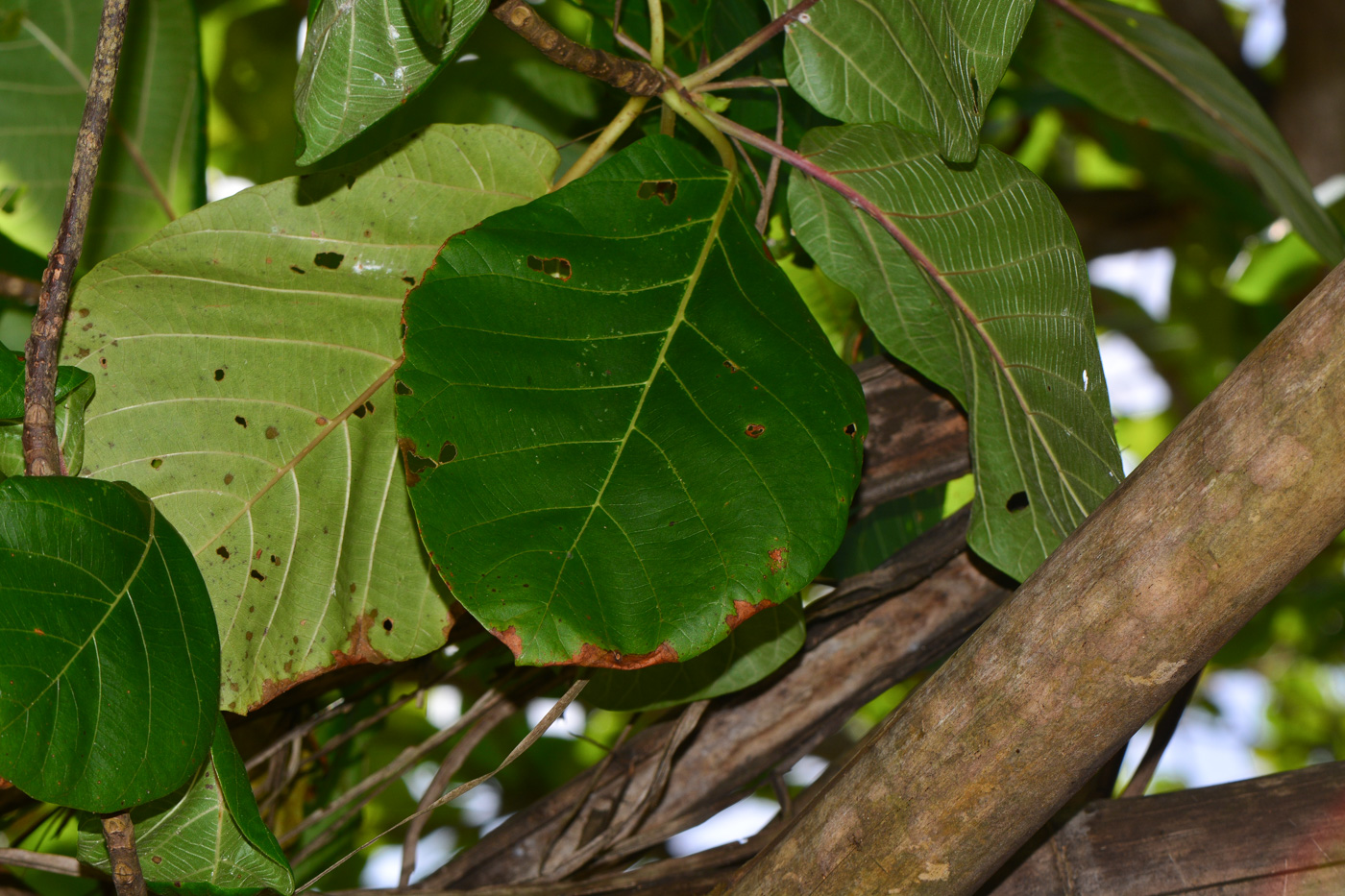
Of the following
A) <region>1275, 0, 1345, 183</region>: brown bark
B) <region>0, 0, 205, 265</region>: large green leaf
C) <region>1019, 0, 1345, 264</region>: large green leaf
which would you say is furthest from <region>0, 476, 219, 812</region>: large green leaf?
<region>1275, 0, 1345, 183</region>: brown bark

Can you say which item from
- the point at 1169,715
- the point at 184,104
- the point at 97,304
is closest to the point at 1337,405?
the point at 1169,715

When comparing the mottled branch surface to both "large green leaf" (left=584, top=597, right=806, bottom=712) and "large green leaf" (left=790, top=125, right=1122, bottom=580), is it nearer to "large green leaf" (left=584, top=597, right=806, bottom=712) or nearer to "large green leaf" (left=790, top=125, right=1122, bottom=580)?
"large green leaf" (left=790, top=125, right=1122, bottom=580)

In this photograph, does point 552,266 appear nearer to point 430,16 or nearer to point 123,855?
point 430,16

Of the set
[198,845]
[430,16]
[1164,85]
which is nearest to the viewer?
[430,16]

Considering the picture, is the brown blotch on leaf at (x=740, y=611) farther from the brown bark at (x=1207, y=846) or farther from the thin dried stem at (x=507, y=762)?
the brown bark at (x=1207, y=846)

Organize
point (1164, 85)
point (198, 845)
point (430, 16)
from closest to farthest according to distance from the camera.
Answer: point (430, 16) → point (198, 845) → point (1164, 85)

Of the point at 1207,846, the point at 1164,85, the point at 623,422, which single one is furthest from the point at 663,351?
the point at 1164,85
